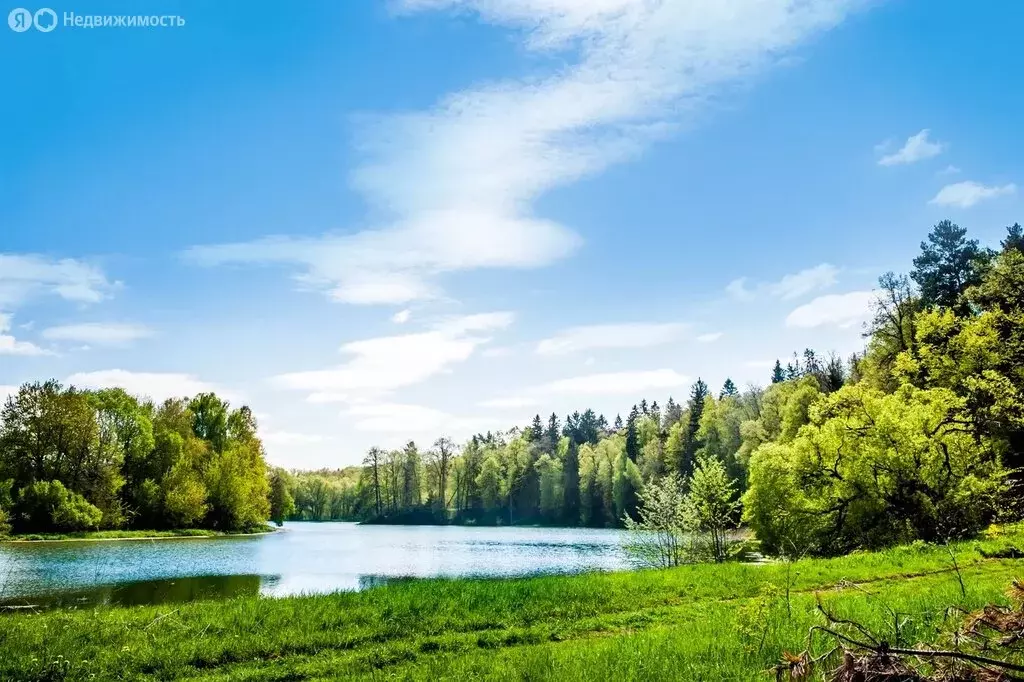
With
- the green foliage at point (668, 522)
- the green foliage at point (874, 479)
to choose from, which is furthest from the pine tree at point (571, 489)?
the green foliage at point (668, 522)

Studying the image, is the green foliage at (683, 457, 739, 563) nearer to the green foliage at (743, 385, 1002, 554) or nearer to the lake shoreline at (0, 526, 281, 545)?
the green foliage at (743, 385, 1002, 554)

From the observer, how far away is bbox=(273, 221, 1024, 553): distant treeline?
22812 mm

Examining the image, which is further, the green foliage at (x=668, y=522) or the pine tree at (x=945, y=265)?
the pine tree at (x=945, y=265)

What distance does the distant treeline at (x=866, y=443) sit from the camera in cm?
2281

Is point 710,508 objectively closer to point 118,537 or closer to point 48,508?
point 118,537

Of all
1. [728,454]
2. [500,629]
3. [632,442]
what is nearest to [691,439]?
[728,454]

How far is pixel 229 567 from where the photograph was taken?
37156mm

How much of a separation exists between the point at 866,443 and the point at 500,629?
76.7ft

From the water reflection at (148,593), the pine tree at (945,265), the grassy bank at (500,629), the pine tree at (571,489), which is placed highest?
the pine tree at (945,265)

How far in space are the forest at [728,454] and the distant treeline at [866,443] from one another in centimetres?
12

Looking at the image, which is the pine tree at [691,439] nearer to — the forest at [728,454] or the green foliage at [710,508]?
the forest at [728,454]

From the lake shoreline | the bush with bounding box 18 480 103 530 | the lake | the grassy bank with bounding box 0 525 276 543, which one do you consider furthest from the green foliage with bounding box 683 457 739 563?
the bush with bounding box 18 480 103 530

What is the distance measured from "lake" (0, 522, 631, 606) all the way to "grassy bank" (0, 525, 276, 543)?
4399 mm

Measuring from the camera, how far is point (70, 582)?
2895 centimetres
